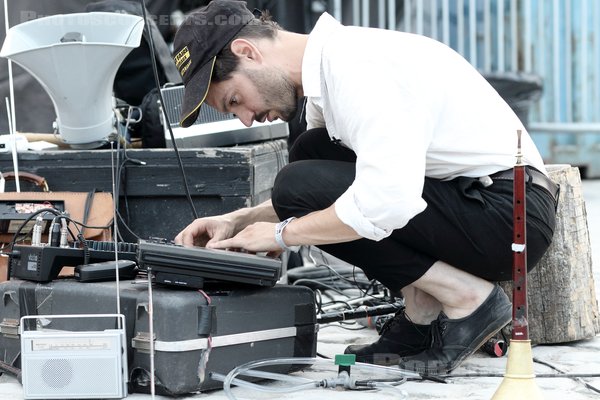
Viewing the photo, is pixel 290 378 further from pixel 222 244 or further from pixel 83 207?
pixel 83 207

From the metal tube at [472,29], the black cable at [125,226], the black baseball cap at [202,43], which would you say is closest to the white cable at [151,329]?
the black baseball cap at [202,43]

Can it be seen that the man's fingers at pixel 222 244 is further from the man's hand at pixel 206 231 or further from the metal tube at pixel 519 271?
the metal tube at pixel 519 271

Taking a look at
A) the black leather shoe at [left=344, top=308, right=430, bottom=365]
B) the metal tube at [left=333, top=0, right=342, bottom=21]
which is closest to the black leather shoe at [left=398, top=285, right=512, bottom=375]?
the black leather shoe at [left=344, top=308, right=430, bottom=365]

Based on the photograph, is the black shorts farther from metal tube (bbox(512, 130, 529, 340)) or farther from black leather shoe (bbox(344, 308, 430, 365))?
metal tube (bbox(512, 130, 529, 340))

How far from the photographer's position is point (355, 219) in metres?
2.18

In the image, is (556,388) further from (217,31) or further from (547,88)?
(547,88)

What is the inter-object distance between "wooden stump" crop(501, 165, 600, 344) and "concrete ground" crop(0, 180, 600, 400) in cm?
5

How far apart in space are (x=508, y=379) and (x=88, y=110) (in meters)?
1.95

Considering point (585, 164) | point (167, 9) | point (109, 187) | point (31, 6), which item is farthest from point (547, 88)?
point (109, 187)

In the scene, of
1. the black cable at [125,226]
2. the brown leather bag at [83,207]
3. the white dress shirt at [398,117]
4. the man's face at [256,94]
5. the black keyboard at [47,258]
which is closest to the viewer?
the white dress shirt at [398,117]

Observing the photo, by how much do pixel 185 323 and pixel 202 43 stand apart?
2.12ft

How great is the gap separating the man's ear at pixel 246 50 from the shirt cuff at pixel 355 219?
0.41 meters

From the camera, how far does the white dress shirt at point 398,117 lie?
2125 mm

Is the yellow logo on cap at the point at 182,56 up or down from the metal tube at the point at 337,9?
down
